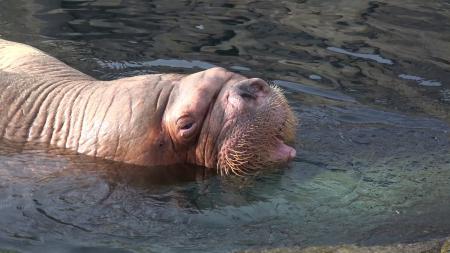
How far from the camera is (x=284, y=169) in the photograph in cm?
647

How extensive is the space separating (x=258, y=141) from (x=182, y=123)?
583mm

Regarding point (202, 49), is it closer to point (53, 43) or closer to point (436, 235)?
point (53, 43)

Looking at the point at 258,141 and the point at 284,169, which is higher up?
the point at 258,141

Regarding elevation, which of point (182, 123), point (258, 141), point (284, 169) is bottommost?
point (284, 169)

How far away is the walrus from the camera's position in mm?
6301

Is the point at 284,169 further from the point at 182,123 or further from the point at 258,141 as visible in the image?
the point at 182,123

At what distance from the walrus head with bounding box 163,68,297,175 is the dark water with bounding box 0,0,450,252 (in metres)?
0.16

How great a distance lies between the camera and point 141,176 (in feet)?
20.9

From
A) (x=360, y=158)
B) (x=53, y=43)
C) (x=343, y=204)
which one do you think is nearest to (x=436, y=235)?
(x=343, y=204)

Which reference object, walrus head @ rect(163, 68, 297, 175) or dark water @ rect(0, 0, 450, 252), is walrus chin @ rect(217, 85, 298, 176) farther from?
dark water @ rect(0, 0, 450, 252)

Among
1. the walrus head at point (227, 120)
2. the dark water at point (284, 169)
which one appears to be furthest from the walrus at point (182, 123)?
the dark water at point (284, 169)

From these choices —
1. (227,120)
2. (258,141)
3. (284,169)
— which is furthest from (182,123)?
(284,169)

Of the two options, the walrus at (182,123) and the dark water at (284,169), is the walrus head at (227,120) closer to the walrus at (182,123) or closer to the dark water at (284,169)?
the walrus at (182,123)

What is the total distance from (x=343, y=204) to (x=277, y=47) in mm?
4720
